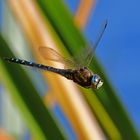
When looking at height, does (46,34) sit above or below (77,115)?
above

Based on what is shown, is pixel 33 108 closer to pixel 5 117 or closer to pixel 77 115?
pixel 77 115

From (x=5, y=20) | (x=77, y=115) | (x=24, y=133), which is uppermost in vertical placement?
(x=5, y=20)

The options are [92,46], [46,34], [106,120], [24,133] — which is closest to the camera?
[92,46]

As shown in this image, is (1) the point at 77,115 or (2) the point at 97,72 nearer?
(2) the point at 97,72

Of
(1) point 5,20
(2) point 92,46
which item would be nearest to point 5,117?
(1) point 5,20

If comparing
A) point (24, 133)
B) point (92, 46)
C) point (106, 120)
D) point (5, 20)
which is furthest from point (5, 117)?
point (92, 46)

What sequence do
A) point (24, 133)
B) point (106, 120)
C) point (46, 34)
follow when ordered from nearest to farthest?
point (106, 120) → point (46, 34) → point (24, 133)

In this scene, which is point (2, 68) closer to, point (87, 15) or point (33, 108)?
point (33, 108)

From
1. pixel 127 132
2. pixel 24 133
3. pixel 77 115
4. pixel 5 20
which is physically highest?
pixel 5 20

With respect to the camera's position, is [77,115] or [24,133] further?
[24,133]
